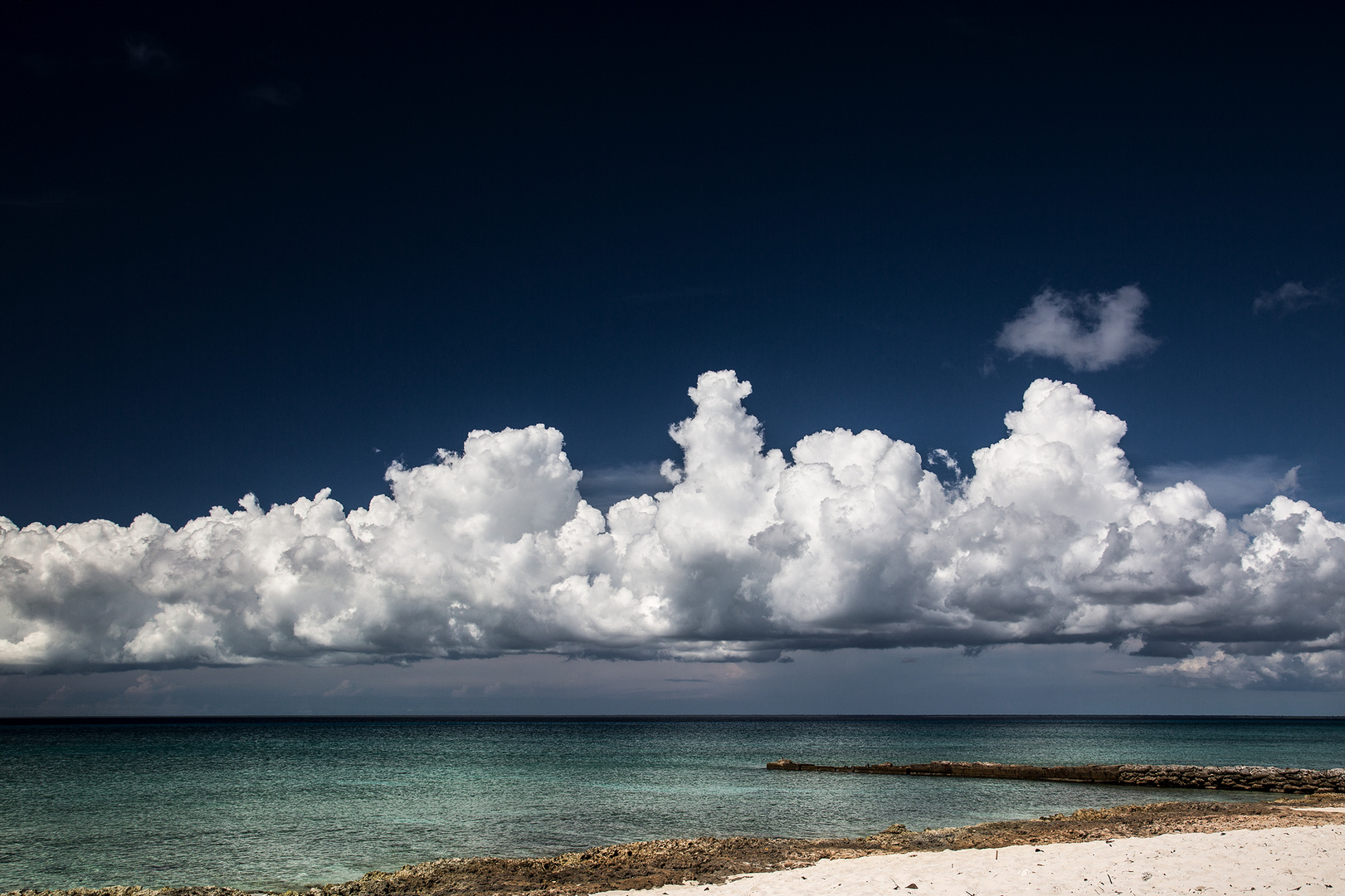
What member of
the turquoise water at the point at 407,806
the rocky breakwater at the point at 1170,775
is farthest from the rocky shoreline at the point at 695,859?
the rocky breakwater at the point at 1170,775

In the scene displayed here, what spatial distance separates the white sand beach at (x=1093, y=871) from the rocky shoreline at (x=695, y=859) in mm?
1637

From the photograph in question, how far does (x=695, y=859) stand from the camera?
2505 centimetres

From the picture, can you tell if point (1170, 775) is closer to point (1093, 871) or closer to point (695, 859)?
point (1093, 871)

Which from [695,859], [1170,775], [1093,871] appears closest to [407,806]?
[695,859]

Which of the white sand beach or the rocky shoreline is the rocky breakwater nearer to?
the rocky shoreline

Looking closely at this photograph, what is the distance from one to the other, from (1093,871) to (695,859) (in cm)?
1103

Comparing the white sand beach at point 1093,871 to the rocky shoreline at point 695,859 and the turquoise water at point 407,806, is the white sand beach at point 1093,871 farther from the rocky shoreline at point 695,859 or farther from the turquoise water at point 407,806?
the turquoise water at point 407,806

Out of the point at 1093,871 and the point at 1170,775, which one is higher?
Answer: the point at 1093,871

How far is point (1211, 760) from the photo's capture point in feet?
282

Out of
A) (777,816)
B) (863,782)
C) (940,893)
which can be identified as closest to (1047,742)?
(863,782)

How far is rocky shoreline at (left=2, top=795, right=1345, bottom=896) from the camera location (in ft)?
71.3

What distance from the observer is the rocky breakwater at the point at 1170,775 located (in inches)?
1909

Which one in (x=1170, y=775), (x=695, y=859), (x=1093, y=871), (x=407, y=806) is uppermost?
(x=1093, y=871)

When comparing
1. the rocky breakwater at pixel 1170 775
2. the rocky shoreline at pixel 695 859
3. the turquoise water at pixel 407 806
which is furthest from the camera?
the rocky breakwater at pixel 1170 775
